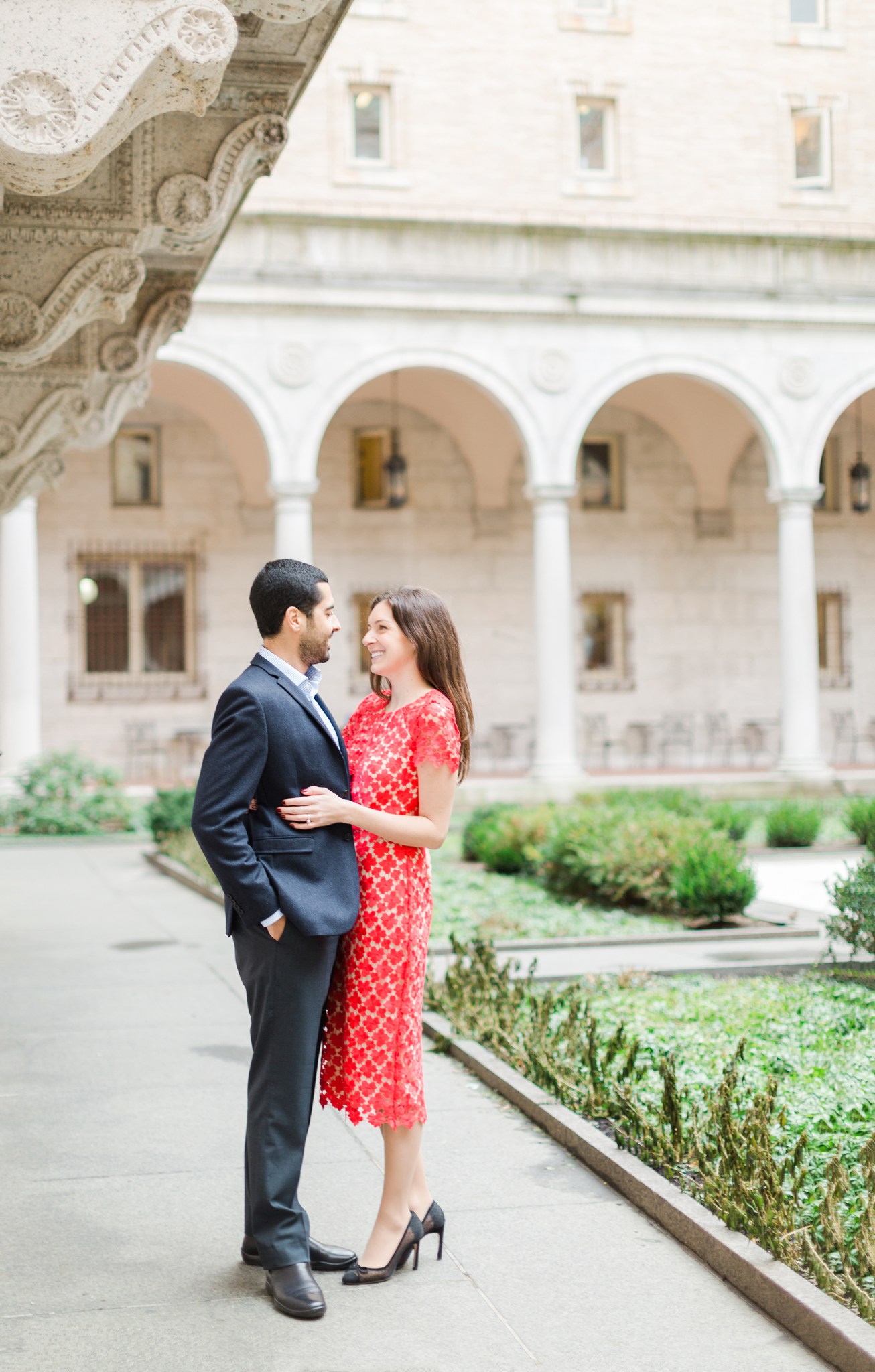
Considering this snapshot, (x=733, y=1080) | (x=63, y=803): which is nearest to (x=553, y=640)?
(x=63, y=803)

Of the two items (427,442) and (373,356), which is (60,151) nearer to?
(373,356)

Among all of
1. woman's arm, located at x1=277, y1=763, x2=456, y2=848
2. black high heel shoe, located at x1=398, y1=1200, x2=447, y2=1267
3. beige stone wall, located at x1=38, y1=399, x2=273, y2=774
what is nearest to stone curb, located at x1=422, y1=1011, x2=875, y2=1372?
black high heel shoe, located at x1=398, y1=1200, x2=447, y2=1267

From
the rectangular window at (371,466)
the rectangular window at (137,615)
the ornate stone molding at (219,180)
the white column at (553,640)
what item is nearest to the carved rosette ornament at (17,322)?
the ornate stone molding at (219,180)

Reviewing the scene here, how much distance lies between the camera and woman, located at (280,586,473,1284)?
13.8ft

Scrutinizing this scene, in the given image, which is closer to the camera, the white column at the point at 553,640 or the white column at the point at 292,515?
the white column at the point at 292,515

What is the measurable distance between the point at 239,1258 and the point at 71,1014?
13.0 feet

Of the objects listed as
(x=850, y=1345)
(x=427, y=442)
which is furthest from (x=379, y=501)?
(x=850, y=1345)

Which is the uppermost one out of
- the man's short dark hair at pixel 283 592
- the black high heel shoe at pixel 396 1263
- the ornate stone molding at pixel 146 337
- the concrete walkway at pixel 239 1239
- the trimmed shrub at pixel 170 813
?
the ornate stone molding at pixel 146 337

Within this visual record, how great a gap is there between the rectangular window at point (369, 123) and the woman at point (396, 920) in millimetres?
22041

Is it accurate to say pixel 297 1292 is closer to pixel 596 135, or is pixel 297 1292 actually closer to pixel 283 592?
pixel 283 592

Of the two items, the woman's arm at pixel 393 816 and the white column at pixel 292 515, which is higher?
the white column at pixel 292 515

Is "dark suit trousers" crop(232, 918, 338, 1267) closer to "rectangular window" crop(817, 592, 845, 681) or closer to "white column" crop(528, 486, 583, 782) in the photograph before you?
"white column" crop(528, 486, 583, 782)

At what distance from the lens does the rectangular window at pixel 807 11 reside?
27.1 m

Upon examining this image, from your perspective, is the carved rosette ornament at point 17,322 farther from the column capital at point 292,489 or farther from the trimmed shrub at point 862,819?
the column capital at point 292,489
